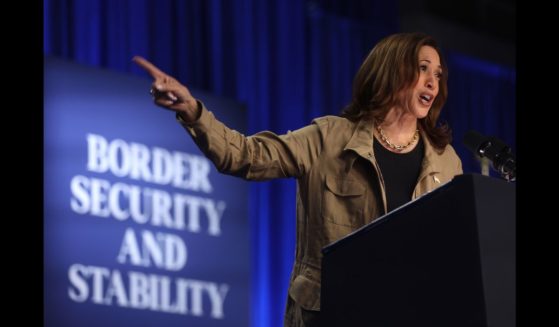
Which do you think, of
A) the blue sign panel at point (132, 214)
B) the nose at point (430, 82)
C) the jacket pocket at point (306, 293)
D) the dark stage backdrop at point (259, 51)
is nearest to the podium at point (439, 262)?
the jacket pocket at point (306, 293)

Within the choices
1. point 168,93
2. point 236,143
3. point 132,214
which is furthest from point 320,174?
point 132,214

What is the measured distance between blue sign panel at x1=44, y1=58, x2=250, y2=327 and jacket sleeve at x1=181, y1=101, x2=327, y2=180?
2059mm

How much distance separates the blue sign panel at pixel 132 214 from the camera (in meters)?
4.14

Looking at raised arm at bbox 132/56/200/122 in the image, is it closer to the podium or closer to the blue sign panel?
the podium

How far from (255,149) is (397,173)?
0.31 m

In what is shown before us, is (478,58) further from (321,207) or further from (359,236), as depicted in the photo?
(359,236)

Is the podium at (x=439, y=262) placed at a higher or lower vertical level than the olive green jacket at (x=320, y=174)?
lower

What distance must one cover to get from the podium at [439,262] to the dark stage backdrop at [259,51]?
9.51 feet

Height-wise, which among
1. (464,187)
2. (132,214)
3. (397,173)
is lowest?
(464,187)

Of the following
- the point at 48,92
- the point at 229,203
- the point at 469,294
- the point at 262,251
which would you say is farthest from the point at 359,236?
the point at 262,251

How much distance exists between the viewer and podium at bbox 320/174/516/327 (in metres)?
1.58

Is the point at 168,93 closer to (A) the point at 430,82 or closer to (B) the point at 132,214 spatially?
(A) the point at 430,82

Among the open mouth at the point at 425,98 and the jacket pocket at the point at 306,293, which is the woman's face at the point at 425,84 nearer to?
the open mouth at the point at 425,98

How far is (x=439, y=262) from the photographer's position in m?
1.65
